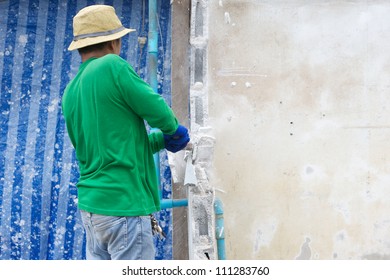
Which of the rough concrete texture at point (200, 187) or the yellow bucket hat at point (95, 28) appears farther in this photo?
the rough concrete texture at point (200, 187)

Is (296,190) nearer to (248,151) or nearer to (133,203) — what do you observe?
(248,151)

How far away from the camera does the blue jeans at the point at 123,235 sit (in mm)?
2680

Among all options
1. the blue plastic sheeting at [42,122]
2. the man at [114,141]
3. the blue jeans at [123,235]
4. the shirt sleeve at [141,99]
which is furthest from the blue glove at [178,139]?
the blue plastic sheeting at [42,122]

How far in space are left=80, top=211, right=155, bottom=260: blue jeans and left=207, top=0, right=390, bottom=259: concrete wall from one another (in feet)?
4.11

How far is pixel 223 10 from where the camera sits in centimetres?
393

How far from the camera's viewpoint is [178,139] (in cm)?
293

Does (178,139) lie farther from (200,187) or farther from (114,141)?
(200,187)

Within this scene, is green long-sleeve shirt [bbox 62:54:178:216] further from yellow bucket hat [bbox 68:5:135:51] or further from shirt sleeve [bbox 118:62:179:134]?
yellow bucket hat [bbox 68:5:135:51]

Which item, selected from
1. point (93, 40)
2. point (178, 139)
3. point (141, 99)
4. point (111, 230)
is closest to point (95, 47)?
point (93, 40)

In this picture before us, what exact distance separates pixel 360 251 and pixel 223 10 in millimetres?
1879

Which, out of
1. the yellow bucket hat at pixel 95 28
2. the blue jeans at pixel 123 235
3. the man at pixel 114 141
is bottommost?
the blue jeans at pixel 123 235

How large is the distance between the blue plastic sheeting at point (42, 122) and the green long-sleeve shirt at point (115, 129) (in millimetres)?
1664

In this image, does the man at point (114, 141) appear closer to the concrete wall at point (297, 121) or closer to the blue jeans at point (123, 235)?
the blue jeans at point (123, 235)

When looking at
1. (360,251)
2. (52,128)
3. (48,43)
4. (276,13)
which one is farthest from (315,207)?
(48,43)
